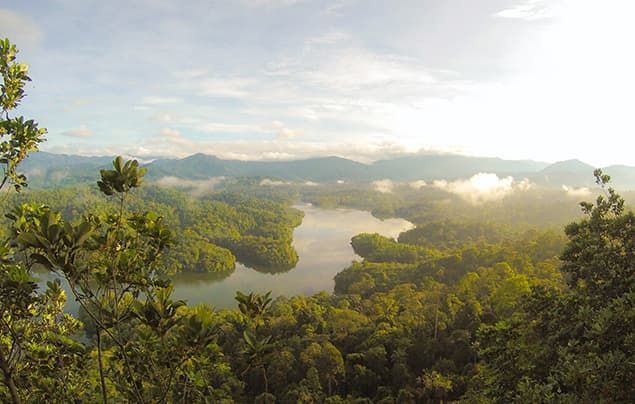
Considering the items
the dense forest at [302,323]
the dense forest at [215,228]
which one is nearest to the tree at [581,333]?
the dense forest at [302,323]

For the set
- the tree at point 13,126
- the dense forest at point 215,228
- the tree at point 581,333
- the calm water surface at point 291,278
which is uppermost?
the tree at point 13,126

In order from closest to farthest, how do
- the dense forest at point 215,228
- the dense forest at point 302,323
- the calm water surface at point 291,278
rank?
the dense forest at point 302,323
the calm water surface at point 291,278
the dense forest at point 215,228

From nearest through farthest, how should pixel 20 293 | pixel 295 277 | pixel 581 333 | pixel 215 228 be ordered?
1. pixel 20 293
2. pixel 581 333
3. pixel 295 277
4. pixel 215 228

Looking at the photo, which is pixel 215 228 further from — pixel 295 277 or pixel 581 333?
pixel 581 333

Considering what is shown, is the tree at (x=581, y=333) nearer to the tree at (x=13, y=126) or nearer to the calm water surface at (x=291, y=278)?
the tree at (x=13, y=126)

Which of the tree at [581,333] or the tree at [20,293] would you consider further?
the tree at [581,333]

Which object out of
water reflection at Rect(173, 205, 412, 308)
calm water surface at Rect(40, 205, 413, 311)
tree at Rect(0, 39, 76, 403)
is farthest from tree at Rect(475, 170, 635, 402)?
calm water surface at Rect(40, 205, 413, 311)

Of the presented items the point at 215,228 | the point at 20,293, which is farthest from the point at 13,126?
the point at 215,228

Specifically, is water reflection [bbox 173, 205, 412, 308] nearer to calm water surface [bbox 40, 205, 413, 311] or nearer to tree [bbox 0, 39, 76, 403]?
calm water surface [bbox 40, 205, 413, 311]

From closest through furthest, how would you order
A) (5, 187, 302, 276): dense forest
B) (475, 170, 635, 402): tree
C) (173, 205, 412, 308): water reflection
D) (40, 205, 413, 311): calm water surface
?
(475, 170, 635, 402): tree
(40, 205, 413, 311): calm water surface
(173, 205, 412, 308): water reflection
(5, 187, 302, 276): dense forest
